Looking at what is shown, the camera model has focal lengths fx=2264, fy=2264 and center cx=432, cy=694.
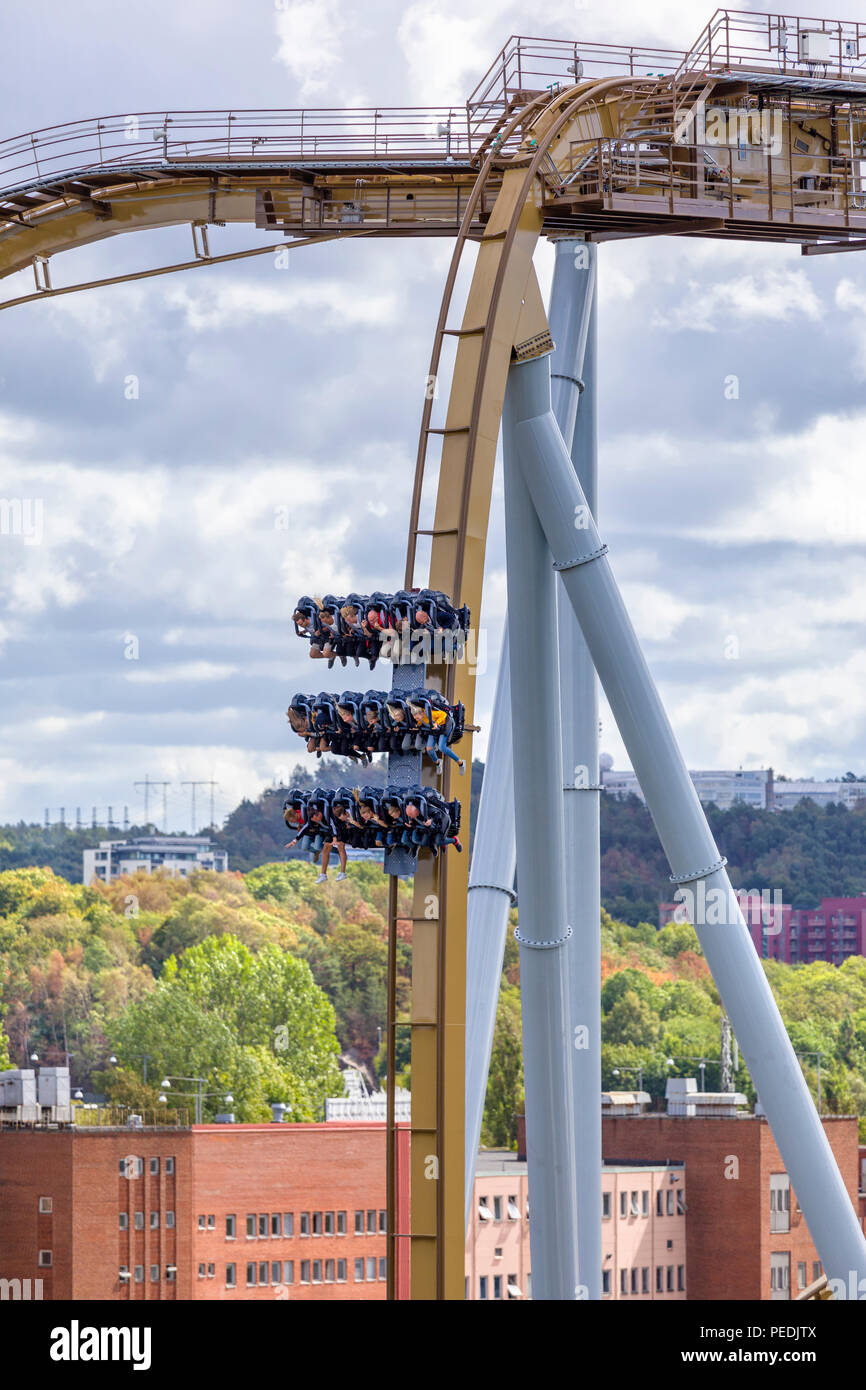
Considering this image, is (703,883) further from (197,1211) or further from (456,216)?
(197,1211)

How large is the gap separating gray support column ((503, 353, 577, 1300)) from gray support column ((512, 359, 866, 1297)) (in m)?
0.47

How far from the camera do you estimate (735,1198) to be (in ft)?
259

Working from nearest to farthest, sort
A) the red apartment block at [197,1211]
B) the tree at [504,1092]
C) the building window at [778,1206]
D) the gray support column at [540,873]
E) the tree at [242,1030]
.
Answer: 1. the gray support column at [540,873]
2. the red apartment block at [197,1211]
3. the building window at [778,1206]
4. the tree at [504,1092]
5. the tree at [242,1030]

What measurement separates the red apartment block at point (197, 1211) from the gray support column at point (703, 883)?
135 ft

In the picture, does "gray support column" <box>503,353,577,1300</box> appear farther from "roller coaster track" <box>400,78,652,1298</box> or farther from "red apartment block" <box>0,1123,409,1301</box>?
"red apartment block" <box>0,1123,409,1301</box>

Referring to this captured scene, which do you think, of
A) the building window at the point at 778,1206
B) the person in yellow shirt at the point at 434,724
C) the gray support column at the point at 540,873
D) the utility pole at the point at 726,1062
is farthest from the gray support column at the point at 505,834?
the utility pole at the point at 726,1062

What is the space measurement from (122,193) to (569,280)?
19.2ft

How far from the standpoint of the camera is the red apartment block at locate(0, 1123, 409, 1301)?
2721 inches

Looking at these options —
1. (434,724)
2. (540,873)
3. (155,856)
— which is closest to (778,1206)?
(540,873)

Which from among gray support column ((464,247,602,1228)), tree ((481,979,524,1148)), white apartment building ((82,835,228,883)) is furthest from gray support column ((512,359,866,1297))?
white apartment building ((82,835,228,883))

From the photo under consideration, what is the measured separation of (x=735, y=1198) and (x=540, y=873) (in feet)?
185

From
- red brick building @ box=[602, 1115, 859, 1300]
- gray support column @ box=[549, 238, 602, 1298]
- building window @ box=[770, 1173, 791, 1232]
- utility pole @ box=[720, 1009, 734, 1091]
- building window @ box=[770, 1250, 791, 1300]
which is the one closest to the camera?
gray support column @ box=[549, 238, 602, 1298]

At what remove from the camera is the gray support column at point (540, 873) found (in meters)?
25.5

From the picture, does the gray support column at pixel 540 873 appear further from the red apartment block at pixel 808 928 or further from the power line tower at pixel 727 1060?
the red apartment block at pixel 808 928
